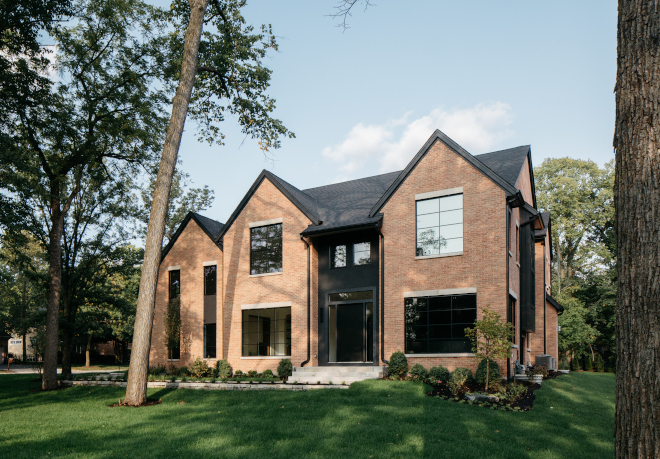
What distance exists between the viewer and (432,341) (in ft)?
50.7

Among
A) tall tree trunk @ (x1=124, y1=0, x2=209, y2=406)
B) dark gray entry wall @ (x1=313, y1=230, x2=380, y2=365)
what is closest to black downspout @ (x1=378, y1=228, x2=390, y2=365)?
dark gray entry wall @ (x1=313, y1=230, x2=380, y2=365)

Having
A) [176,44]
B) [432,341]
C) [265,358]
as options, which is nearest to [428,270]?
[432,341]

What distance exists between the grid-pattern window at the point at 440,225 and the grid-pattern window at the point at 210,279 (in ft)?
32.3

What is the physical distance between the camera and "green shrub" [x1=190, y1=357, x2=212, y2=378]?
19484mm

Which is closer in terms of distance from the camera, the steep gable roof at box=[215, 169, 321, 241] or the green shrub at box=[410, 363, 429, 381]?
the green shrub at box=[410, 363, 429, 381]

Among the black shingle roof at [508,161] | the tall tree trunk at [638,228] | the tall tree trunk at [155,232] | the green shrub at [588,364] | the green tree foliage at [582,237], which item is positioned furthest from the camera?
the green tree foliage at [582,237]

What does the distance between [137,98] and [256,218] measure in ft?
21.0

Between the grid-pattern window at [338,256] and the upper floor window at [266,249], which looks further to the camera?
the upper floor window at [266,249]

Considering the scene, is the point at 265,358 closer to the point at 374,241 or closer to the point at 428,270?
the point at 374,241

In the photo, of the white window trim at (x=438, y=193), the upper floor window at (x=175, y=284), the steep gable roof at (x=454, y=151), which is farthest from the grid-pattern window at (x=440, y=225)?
the upper floor window at (x=175, y=284)

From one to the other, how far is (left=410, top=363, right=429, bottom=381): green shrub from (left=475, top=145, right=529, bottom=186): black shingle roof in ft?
22.0

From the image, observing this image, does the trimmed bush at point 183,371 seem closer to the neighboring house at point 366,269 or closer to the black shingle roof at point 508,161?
the neighboring house at point 366,269

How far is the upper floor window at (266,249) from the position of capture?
63.7 feet

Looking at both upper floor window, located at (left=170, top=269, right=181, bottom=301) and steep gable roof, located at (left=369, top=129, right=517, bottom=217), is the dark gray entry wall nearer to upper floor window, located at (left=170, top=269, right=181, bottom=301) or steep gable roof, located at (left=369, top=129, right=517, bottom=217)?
steep gable roof, located at (left=369, top=129, right=517, bottom=217)
